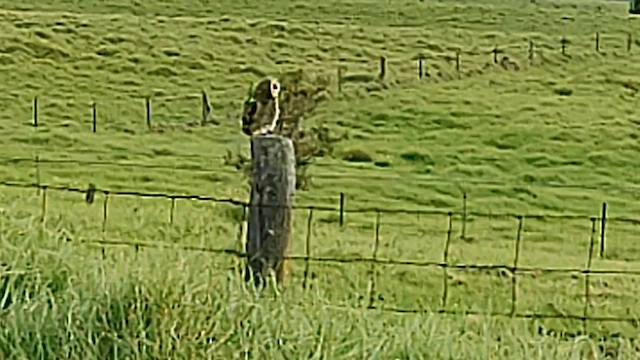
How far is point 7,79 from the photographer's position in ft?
118

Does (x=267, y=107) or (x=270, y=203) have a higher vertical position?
(x=267, y=107)

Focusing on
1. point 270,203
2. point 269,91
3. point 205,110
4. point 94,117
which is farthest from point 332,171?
point 270,203

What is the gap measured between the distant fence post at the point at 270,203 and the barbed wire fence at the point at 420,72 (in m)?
25.0

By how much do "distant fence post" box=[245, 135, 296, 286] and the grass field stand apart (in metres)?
0.22

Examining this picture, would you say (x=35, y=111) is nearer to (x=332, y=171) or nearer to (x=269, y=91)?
(x=332, y=171)

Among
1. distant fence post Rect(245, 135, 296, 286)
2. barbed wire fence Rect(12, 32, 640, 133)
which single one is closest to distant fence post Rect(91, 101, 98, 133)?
barbed wire fence Rect(12, 32, 640, 133)

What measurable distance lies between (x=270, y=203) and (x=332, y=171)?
65.4 ft

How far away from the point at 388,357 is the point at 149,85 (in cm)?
3301

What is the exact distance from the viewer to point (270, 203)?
529 cm

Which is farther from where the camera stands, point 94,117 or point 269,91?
point 94,117

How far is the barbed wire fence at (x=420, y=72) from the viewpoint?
31719mm

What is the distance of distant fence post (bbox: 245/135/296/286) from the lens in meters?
5.29

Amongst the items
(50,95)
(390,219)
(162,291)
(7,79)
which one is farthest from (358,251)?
(7,79)

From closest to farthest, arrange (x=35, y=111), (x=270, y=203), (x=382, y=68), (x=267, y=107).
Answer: (x=270, y=203), (x=267, y=107), (x=35, y=111), (x=382, y=68)
